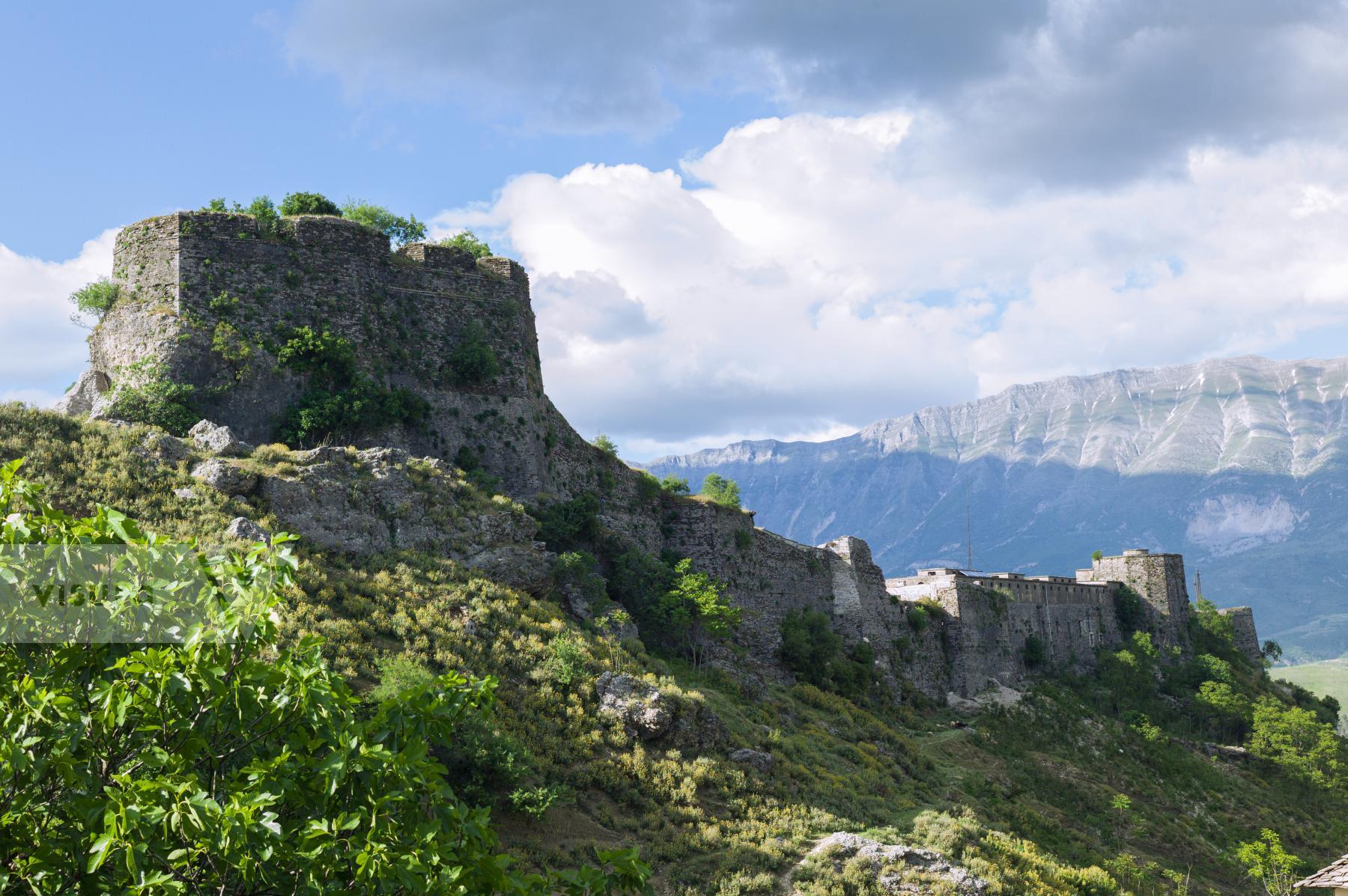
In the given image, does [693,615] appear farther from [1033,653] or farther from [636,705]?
[1033,653]

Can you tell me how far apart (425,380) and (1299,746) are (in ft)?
188

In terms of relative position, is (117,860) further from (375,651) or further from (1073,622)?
(1073,622)

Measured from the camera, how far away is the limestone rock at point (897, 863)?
1019 inches

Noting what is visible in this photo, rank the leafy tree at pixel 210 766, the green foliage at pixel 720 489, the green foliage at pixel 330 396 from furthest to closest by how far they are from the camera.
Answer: the green foliage at pixel 720 489 < the green foliage at pixel 330 396 < the leafy tree at pixel 210 766

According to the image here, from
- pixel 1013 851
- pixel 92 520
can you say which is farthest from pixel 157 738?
pixel 1013 851

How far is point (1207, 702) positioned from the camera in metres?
69.6

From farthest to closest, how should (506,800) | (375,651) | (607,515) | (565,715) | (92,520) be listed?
(607,515), (565,715), (375,651), (506,800), (92,520)

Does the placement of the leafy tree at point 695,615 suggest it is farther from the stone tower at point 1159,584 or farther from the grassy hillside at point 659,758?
the stone tower at point 1159,584

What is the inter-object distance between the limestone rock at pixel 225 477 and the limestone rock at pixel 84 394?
7.42 m

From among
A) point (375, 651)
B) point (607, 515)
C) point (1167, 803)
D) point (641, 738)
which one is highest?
point (607, 515)

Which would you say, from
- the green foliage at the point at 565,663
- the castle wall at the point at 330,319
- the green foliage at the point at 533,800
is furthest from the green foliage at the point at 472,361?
the green foliage at the point at 533,800

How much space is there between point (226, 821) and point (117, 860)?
100 cm

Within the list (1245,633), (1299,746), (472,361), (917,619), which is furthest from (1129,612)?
(472,361)

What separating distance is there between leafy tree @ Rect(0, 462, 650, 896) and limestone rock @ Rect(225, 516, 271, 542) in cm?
1980
